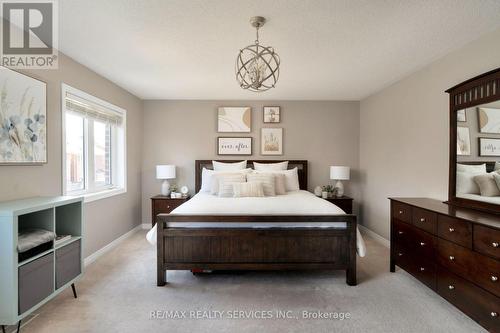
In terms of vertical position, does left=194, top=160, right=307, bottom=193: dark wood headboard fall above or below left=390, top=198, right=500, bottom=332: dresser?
above

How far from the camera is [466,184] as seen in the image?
2354 millimetres

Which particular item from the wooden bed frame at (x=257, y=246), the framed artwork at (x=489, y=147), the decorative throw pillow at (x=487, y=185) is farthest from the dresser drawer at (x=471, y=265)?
the framed artwork at (x=489, y=147)

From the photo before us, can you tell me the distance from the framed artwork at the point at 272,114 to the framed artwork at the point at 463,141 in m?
2.70

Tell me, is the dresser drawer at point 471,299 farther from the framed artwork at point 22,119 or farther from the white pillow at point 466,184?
the framed artwork at point 22,119

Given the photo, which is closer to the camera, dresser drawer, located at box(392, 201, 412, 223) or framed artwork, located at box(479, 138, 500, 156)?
framed artwork, located at box(479, 138, 500, 156)

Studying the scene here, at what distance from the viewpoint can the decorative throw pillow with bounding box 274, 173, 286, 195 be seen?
380 cm

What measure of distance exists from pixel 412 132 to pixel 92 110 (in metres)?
4.15

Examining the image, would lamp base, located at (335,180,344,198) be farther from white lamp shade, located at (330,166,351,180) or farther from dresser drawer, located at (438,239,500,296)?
dresser drawer, located at (438,239,500,296)

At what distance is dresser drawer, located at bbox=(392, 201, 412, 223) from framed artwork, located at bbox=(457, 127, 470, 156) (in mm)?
713

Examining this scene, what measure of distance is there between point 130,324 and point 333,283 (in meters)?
1.89

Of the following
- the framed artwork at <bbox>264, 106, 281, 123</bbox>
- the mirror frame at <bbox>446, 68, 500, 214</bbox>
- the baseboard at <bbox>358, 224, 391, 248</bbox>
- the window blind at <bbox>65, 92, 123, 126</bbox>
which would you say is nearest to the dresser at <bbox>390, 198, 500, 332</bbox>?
the mirror frame at <bbox>446, 68, 500, 214</bbox>

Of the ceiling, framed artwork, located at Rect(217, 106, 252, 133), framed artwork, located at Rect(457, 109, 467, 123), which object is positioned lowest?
framed artwork, located at Rect(457, 109, 467, 123)

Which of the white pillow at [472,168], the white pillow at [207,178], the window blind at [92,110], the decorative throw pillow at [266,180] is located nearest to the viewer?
the white pillow at [472,168]

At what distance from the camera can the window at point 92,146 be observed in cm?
290
